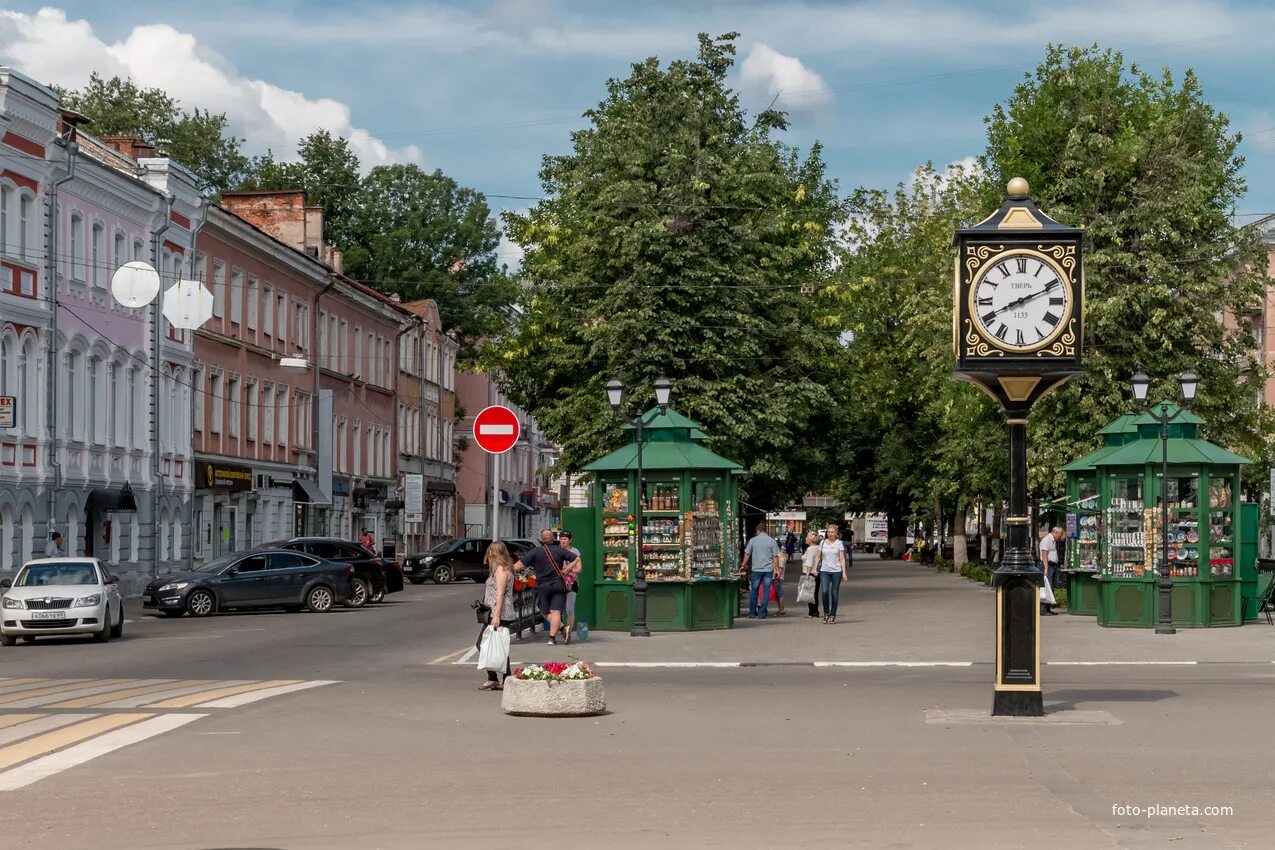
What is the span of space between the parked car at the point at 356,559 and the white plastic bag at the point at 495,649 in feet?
71.8

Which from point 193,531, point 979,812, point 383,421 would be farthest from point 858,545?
point 979,812

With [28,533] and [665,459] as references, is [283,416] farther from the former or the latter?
[665,459]

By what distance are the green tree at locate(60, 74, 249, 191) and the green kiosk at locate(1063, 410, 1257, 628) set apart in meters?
54.0

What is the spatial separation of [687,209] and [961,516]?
1211 inches

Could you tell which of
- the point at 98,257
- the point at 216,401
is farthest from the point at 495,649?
the point at 216,401

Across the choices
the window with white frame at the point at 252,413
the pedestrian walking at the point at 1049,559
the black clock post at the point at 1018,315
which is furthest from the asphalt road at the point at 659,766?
the window with white frame at the point at 252,413

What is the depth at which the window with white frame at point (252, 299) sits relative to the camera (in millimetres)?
58344

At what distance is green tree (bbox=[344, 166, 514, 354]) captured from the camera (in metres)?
83.1

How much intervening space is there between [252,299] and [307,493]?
334 inches

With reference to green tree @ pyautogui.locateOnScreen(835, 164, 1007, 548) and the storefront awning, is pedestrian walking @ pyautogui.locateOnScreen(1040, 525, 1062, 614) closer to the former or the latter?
green tree @ pyautogui.locateOnScreen(835, 164, 1007, 548)

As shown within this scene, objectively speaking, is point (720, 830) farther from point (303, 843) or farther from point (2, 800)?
point (2, 800)

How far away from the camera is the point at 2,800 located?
11281 millimetres

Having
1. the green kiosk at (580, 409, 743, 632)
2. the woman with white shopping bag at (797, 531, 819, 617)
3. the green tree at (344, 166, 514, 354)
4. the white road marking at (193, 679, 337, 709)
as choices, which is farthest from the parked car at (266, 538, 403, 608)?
the green tree at (344, 166, 514, 354)

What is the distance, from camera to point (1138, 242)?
41000 mm
